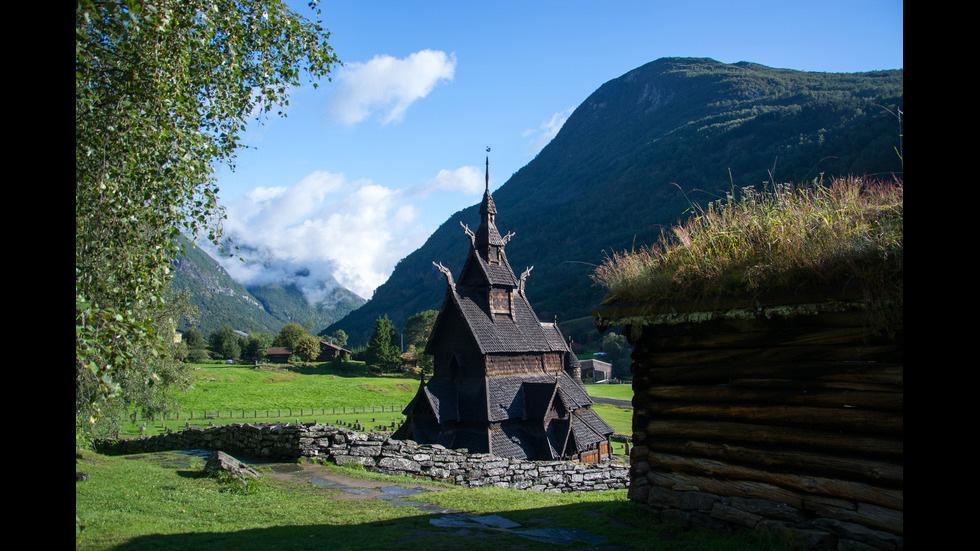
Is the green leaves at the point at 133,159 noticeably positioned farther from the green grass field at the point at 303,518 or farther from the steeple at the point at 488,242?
the steeple at the point at 488,242

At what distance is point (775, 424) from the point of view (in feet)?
23.5

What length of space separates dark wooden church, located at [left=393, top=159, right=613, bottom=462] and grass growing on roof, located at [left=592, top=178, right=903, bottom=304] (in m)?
16.7

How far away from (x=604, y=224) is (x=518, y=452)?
166371 mm

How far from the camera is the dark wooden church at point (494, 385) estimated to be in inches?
960

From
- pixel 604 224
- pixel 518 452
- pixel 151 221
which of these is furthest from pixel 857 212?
pixel 604 224

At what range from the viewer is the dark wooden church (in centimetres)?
2439

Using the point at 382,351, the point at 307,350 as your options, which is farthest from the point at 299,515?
the point at 307,350

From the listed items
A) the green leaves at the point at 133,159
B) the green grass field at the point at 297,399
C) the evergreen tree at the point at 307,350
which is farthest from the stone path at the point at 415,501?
the evergreen tree at the point at 307,350

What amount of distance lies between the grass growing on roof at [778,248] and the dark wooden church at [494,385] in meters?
16.7

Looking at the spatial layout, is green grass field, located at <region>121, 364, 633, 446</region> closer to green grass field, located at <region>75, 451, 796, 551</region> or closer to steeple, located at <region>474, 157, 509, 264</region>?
steeple, located at <region>474, 157, 509, 264</region>

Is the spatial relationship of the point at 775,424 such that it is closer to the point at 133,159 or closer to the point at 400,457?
the point at 133,159

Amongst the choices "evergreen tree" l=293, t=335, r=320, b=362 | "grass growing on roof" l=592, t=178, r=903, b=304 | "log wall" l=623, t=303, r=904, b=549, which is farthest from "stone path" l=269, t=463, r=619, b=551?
"evergreen tree" l=293, t=335, r=320, b=362
